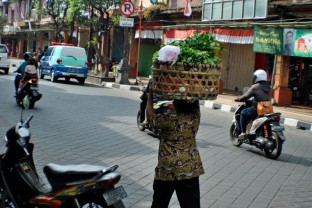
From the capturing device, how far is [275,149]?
8609 mm

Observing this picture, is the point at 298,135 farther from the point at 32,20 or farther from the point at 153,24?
the point at 32,20

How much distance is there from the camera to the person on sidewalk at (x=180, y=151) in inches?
151

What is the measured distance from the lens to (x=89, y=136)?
30.8ft

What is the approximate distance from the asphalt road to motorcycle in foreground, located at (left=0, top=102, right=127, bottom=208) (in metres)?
1.52

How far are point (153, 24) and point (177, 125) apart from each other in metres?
23.7

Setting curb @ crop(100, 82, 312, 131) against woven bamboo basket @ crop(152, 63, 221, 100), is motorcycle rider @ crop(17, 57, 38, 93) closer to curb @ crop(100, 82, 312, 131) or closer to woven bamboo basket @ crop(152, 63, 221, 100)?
curb @ crop(100, 82, 312, 131)

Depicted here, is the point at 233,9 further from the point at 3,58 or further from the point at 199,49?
the point at 199,49

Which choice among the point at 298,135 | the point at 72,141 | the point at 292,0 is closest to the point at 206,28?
the point at 292,0

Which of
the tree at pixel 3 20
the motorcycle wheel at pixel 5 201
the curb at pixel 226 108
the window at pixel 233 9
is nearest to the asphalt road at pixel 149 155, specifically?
the curb at pixel 226 108

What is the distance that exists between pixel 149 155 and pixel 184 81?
4.59 meters

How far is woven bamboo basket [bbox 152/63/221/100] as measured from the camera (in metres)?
3.65

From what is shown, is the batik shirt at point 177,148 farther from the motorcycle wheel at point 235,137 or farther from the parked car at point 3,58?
the parked car at point 3,58

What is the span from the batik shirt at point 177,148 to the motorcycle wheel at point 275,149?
16.3ft

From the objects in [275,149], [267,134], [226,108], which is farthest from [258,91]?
[226,108]
